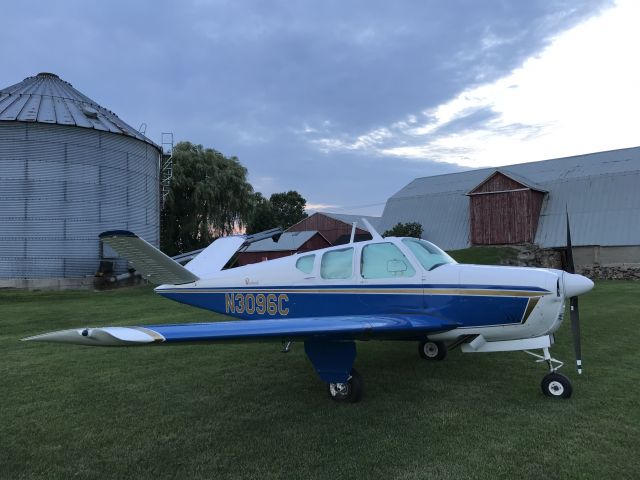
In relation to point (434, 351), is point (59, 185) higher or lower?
higher

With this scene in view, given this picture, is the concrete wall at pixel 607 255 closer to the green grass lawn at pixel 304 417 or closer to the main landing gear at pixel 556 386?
the green grass lawn at pixel 304 417

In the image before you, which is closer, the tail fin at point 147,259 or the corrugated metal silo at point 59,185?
the tail fin at point 147,259

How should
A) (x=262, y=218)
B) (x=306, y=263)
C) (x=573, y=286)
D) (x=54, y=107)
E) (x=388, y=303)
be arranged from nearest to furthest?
(x=573, y=286), (x=388, y=303), (x=306, y=263), (x=54, y=107), (x=262, y=218)

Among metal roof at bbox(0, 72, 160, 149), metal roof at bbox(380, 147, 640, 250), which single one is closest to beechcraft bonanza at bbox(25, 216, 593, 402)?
metal roof at bbox(0, 72, 160, 149)

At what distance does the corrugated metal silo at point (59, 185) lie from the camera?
2458 centimetres

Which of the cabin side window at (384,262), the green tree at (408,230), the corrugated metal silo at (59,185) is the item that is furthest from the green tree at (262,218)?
the cabin side window at (384,262)

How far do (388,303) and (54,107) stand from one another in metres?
28.6

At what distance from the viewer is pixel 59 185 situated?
25.3 metres

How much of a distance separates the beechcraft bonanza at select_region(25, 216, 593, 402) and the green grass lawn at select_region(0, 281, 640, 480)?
637 mm

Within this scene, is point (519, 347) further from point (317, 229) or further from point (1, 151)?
Result: point (317, 229)

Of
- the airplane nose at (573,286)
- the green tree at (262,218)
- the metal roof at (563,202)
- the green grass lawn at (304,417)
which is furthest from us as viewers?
the green tree at (262,218)

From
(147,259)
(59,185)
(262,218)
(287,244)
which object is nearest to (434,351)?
(147,259)

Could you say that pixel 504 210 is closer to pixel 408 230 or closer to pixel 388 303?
pixel 408 230

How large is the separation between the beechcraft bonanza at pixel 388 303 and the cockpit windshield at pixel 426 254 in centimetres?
2
